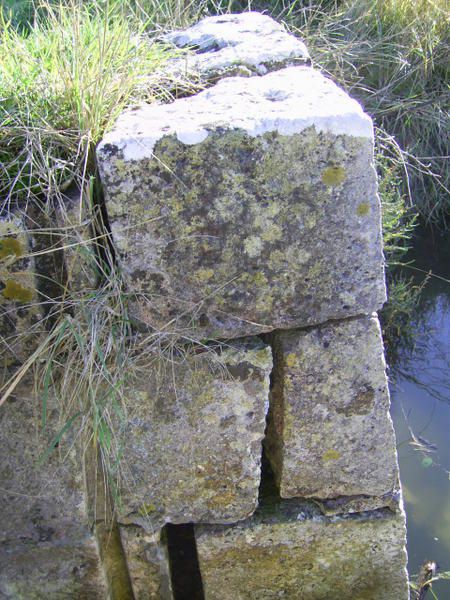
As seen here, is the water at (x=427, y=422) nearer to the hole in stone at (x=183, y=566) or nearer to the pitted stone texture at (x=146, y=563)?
the hole in stone at (x=183, y=566)

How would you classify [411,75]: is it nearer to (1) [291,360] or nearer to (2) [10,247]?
(1) [291,360]

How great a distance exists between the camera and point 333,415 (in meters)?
1.86

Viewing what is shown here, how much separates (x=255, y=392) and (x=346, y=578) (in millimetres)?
641

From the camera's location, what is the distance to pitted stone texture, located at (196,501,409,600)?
6.45 feet

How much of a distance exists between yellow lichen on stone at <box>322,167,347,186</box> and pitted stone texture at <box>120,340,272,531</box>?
428mm

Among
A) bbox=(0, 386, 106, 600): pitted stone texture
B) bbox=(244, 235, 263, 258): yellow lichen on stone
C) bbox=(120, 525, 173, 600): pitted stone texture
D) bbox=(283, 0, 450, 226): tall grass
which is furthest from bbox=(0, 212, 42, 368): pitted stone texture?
bbox=(283, 0, 450, 226): tall grass

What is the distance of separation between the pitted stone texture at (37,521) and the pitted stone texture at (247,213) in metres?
0.44

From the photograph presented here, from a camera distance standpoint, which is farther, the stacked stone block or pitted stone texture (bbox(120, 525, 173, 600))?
pitted stone texture (bbox(120, 525, 173, 600))

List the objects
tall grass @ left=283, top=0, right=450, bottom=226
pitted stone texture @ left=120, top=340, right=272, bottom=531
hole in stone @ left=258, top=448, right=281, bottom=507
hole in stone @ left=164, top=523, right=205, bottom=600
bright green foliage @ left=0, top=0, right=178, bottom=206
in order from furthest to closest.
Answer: tall grass @ left=283, top=0, right=450, bottom=226
hole in stone @ left=164, top=523, right=205, bottom=600
hole in stone @ left=258, top=448, right=281, bottom=507
pitted stone texture @ left=120, top=340, right=272, bottom=531
bright green foliage @ left=0, top=0, right=178, bottom=206

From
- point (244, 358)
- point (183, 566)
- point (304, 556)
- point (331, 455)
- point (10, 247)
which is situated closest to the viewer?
point (10, 247)

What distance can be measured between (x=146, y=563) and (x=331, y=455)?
57cm

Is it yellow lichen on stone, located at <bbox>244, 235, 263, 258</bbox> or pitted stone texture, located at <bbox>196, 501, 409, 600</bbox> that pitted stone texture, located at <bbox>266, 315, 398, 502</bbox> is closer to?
pitted stone texture, located at <bbox>196, 501, 409, 600</bbox>

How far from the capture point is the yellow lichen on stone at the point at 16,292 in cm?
162

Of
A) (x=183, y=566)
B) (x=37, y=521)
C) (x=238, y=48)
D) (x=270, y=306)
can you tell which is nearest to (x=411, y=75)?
(x=238, y=48)
